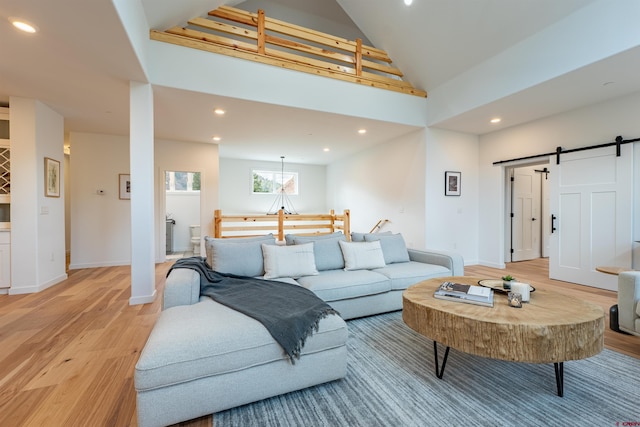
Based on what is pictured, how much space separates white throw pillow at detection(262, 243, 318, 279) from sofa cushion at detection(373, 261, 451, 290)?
2.57 feet

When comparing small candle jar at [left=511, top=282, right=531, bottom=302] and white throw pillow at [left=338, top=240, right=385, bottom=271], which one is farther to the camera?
white throw pillow at [left=338, top=240, right=385, bottom=271]

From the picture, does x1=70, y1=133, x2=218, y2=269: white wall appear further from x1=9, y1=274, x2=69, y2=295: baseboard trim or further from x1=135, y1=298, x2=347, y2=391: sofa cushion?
x1=135, y1=298, x2=347, y2=391: sofa cushion

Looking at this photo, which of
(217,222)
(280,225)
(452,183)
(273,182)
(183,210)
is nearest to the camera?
(452,183)

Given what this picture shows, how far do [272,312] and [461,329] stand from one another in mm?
1154

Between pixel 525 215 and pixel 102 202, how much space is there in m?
8.87

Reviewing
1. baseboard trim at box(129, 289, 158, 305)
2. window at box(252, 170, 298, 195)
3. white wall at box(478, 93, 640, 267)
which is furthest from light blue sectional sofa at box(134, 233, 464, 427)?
window at box(252, 170, 298, 195)

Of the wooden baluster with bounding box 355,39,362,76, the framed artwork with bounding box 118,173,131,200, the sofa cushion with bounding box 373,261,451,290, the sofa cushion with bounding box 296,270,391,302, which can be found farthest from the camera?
the framed artwork with bounding box 118,173,131,200

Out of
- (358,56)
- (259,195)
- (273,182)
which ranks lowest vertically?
(259,195)

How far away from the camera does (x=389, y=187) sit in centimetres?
604

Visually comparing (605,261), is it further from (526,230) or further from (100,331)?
(100,331)

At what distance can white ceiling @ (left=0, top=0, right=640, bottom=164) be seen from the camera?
96.4 inches

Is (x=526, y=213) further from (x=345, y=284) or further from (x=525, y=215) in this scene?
(x=345, y=284)

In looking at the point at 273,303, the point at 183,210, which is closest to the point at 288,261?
the point at 273,303

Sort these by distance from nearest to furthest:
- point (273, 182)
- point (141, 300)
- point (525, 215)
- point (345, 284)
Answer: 1. point (345, 284)
2. point (141, 300)
3. point (525, 215)
4. point (273, 182)
